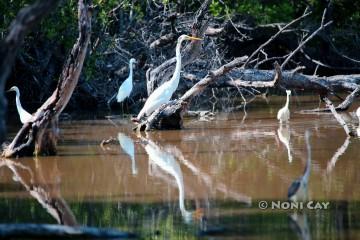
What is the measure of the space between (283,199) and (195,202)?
918 millimetres

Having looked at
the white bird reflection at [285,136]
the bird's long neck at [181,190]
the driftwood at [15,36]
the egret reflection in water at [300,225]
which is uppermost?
the driftwood at [15,36]

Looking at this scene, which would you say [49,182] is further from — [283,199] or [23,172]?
[283,199]

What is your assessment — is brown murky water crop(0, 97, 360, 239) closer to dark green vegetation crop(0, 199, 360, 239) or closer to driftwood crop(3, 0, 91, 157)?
dark green vegetation crop(0, 199, 360, 239)

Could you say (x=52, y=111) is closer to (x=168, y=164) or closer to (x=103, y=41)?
(x=168, y=164)

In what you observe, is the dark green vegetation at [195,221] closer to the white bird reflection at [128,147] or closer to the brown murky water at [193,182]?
the brown murky water at [193,182]

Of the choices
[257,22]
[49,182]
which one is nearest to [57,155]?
[49,182]

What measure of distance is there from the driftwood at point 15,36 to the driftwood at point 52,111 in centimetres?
424

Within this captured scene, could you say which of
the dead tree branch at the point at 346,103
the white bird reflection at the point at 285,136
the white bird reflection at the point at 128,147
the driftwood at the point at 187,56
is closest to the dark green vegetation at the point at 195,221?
the white bird reflection at the point at 128,147

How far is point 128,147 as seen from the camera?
41.4ft

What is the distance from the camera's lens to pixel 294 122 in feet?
50.2

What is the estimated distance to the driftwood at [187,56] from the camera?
15.0 metres

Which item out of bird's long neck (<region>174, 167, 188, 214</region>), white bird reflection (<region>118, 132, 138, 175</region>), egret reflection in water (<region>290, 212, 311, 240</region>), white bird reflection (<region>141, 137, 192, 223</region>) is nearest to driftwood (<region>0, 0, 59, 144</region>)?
white bird reflection (<region>141, 137, 192, 223</region>)

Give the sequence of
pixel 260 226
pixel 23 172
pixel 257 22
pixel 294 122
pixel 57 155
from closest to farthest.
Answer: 1. pixel 260 226
2. pixel 23 172
3. pixel 57 155
4. pixel 294 122
5. pixel 257 22

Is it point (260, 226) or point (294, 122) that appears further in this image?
point (294, 122)
